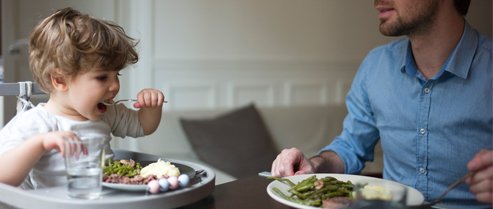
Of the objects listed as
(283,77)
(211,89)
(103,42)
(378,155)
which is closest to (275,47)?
(283,77)

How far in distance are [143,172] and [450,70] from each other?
0.66 meters

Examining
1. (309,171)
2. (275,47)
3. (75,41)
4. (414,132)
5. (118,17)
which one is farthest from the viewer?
(275,47)

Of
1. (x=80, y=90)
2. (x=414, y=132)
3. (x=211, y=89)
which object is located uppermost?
(x=80, y=90)

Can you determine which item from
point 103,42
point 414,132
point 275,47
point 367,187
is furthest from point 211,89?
point 367,187

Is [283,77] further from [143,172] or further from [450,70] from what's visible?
[143,172]

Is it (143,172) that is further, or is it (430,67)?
(430,67)

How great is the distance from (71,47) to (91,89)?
6cm

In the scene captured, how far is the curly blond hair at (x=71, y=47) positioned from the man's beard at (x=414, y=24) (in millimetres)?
576

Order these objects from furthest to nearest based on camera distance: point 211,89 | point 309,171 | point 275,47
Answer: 1. point 275,47
2. point 211,89
3. point 309,171

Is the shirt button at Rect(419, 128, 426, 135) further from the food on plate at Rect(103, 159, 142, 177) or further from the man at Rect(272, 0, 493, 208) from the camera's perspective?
the food on plate at Rect(103, 159, 142, 177)

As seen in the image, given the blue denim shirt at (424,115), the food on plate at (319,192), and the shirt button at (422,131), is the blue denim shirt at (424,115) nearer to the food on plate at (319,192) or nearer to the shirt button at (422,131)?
the shirt button at (422,131)

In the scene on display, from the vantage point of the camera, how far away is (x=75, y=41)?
0.73m

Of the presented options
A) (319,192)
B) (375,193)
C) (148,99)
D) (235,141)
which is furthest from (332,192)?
(235,141)

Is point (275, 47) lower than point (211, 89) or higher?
higher
